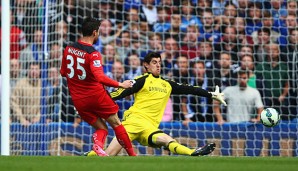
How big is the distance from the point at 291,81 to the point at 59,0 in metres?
4.01

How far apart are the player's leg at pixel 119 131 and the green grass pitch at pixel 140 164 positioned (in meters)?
1.91

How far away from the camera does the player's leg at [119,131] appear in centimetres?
995

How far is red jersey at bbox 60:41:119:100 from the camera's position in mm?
9469

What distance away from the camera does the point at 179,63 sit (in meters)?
14.2

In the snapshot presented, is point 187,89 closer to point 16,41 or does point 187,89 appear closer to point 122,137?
point 122,137

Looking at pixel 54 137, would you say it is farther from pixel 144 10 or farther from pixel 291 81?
pixel 291 81

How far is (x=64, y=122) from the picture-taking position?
44.2ft

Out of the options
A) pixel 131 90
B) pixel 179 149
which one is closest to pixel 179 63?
pixel 131 90

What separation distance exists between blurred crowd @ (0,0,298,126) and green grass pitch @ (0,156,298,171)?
5510mm

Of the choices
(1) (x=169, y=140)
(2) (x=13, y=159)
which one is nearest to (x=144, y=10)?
(1) (x=169, y=140)

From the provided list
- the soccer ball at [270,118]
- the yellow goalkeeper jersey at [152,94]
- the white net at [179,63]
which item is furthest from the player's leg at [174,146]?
the white net at [179,63]

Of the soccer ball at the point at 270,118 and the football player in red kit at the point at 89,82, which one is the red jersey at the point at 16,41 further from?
the soccer ball at the point at 270,118

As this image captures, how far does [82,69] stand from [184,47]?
5.02 metres

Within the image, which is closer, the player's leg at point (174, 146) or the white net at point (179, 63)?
the player's leg at point (174, 146)
